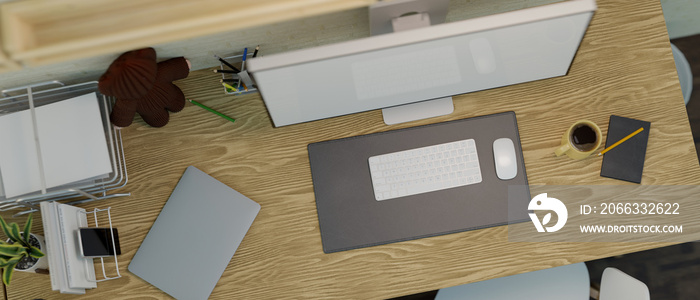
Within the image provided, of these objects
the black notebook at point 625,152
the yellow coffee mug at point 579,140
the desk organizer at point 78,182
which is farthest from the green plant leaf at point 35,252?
the black notebook at point 625,152

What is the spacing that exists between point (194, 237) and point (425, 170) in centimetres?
61

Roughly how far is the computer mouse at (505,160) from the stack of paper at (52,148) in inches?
37.0

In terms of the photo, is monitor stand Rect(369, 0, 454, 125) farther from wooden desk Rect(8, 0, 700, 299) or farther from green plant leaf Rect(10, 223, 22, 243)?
green plant leaf Rect(10, 223, 22, 243)

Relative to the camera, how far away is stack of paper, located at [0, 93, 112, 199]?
1.03m

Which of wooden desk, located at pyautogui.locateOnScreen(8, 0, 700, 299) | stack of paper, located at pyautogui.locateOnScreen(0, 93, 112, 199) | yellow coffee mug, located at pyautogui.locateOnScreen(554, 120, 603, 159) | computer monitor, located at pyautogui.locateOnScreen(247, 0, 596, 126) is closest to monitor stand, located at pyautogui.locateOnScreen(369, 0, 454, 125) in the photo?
computer monitor, located at pyautogui.locateOnScreen(247, 0, 596, 126)

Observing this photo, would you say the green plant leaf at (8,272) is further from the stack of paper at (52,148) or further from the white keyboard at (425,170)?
the white keyboard at (425,170)

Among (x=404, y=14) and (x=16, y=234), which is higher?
(x=404, y=14)

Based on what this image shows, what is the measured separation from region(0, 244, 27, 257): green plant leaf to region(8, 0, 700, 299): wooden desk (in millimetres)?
175

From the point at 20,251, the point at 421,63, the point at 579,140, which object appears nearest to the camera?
the point at 421,63

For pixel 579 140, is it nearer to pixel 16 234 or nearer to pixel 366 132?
pixel 366 132

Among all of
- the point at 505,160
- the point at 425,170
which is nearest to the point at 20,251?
the point at 425,170

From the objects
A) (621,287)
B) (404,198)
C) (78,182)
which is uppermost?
(78,182)

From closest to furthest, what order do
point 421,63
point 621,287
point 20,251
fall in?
point 421,63, point 20,251, point 621,287

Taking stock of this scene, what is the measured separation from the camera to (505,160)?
115 centimetres
